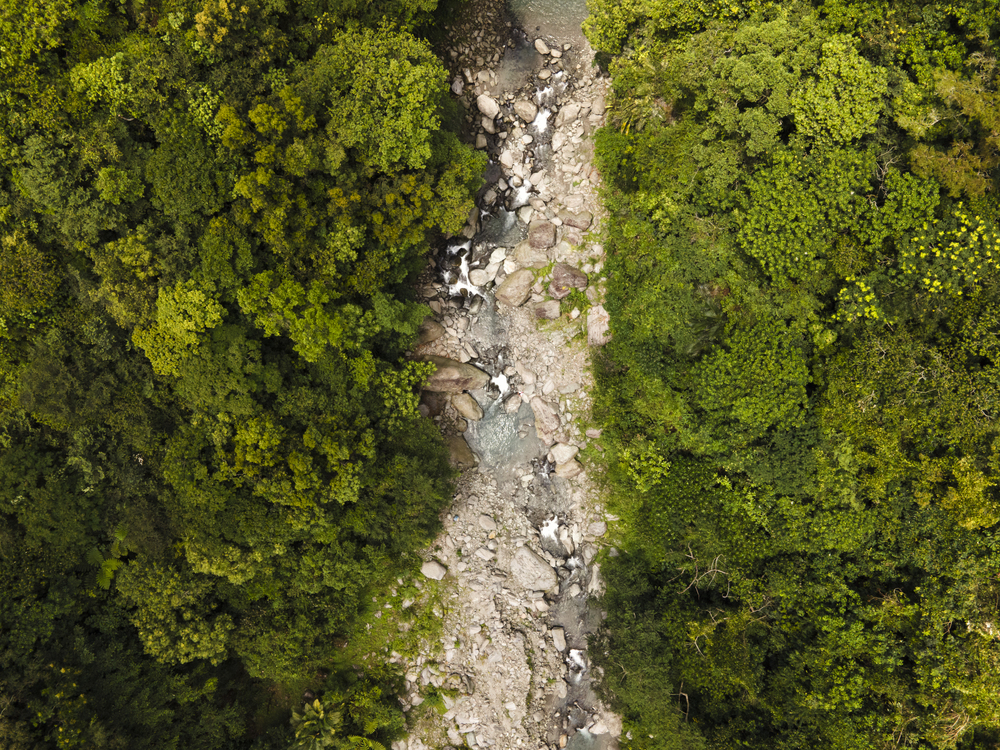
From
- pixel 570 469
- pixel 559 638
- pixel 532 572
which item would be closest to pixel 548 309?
pixel 570 469

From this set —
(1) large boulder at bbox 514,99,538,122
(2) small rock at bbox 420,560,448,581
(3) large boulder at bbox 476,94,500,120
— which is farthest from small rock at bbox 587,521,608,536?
(3) large boulder at bbox 476,94,500,120

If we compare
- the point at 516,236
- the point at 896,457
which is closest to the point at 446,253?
the point at 516,236

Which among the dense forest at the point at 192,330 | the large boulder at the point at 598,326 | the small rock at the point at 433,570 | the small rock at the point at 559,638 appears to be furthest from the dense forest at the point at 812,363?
the dense forest at the point at 192,330

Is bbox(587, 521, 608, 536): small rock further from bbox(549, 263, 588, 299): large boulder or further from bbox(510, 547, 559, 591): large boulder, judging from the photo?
bbox(549, 263, 588, 299): large boulder

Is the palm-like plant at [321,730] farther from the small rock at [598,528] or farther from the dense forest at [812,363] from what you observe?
the small rock at [598,528]

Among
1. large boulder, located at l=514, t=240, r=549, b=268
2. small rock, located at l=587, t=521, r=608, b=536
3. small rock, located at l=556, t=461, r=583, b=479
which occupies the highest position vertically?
large boulder, located at l=514, t=240, r=549, b=268
